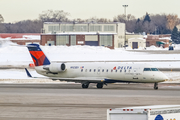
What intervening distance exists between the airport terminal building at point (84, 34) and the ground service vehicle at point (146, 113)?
99.0 m

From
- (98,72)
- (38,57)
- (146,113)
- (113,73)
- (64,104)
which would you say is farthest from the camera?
(38,57)

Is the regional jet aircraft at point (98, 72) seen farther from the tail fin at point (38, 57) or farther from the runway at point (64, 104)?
the runway at point (64, 104)

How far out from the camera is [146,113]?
1102 centimetres

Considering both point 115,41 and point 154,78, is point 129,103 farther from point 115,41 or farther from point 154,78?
point 115,41

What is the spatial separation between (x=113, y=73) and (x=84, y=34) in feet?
258

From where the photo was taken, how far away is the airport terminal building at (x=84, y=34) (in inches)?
4402

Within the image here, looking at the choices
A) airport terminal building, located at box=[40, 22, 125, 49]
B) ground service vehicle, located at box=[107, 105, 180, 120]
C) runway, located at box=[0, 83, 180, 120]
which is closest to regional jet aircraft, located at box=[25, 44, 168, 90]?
runway, located at box=[0, 83, 180, 120]

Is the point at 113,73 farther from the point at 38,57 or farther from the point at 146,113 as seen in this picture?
the point at 146,113

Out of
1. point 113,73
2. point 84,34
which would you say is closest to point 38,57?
point 113,73

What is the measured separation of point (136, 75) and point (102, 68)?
3.30 meters

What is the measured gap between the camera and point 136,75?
33062 millimetres

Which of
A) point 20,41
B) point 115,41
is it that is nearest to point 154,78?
point 115,41

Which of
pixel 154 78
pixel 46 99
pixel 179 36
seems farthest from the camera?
pixel 179 36

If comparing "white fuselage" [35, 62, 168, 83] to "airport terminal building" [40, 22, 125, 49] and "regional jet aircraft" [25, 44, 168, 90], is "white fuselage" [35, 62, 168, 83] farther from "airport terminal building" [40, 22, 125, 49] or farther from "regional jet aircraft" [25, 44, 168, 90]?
"airport terminal building" [40, 22, 125, 49]
